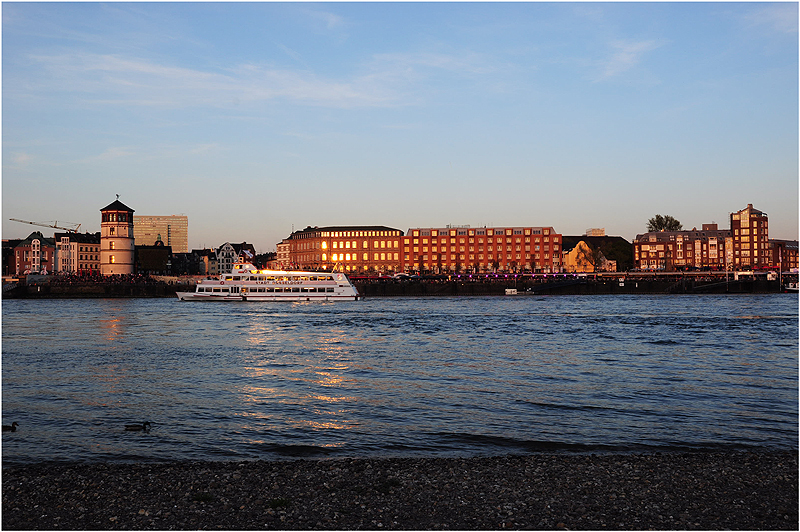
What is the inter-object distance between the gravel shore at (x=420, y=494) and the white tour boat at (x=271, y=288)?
268 feet

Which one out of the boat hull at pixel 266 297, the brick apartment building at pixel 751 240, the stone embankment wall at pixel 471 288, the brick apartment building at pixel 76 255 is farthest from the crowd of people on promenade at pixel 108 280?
the brick apartment building at pixel 751 240

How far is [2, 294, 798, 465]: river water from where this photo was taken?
1775 cm

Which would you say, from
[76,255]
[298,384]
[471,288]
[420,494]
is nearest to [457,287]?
[471,288]

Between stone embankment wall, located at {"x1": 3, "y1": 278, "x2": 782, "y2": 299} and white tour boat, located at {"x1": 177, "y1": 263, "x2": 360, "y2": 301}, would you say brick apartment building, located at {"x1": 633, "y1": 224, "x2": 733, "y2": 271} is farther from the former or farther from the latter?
white tour boat, located at {"x1": 177, "y1": 263, "x2": 360, "y2": 301}

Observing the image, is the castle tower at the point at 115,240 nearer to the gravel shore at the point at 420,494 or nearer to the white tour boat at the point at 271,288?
the white tour boat at the point at 271,288

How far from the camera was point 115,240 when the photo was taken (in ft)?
475

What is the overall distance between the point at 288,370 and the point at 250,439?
43.9 feet

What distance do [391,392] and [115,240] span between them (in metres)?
134

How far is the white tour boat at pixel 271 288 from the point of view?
96062 mm

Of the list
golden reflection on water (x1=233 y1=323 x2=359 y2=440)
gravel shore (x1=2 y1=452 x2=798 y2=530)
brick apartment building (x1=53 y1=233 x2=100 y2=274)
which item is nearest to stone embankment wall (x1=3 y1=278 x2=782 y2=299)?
brick apartment building (x1=53 y1=233 x2=100 y2=274)

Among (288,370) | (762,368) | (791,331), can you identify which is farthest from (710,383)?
(791,331)

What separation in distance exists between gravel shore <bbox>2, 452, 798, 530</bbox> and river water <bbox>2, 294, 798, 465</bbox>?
1797mm

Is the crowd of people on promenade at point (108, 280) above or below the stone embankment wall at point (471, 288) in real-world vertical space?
above

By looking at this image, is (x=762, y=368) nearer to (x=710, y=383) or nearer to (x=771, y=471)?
(x=710, y=383)
